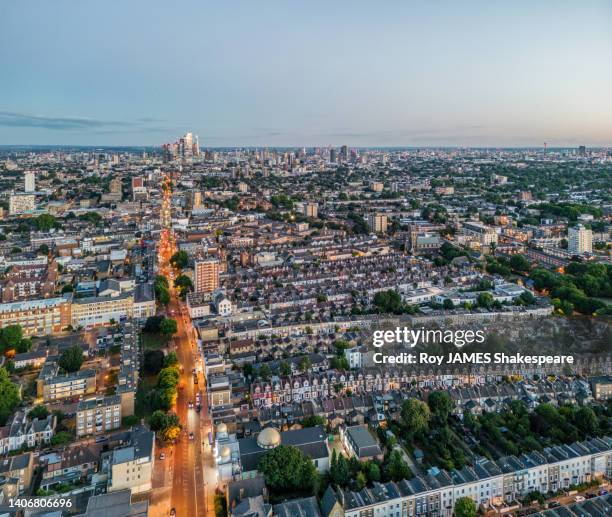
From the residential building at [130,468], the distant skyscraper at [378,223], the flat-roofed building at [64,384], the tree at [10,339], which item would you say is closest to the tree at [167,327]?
the flat-roofed building at [64,384]

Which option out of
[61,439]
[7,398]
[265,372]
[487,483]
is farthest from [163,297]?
[487,483]

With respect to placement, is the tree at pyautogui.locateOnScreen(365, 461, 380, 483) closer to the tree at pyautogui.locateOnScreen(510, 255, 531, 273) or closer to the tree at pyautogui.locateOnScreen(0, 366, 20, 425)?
→ the tree at pyautogui.locateOnScreen(0, 366, 20, 425)

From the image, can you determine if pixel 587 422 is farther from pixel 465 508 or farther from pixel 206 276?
pixel 206 276

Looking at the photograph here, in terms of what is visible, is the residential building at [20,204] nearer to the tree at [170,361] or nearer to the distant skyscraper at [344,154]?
the tree at [170,361]

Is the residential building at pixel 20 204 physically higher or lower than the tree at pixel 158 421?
higher

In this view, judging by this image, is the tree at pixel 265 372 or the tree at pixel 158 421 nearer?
the tree at pixel 158 421

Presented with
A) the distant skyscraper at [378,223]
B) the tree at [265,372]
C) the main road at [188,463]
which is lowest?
the main road at [188,463]
